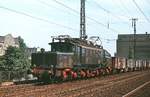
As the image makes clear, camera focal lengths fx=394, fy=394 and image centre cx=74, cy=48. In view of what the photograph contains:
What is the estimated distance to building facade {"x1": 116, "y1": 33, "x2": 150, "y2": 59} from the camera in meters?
139

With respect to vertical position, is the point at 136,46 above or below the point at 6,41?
below

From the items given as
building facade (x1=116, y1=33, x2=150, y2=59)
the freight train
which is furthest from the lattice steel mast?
building facade (x1=116, y1=33, x2=150, y2=59)

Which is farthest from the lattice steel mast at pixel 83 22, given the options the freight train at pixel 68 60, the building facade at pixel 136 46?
the building facade at pixel 136 46

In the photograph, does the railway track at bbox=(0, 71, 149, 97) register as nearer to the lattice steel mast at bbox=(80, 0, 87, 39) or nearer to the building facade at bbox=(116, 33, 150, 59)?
the lattice steel mast at bbox=(80, 0, 87, 39)

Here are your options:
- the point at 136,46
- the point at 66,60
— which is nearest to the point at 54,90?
the point at 66,60

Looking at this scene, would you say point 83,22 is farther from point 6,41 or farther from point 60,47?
point 6,41

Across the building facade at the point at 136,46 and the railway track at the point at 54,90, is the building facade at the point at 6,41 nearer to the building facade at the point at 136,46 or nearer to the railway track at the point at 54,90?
the building facade at the point at 136,46

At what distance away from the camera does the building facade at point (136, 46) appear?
13875 cm

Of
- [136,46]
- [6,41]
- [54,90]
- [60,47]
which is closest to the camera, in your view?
[54,90]

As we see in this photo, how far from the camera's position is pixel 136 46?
141 meters

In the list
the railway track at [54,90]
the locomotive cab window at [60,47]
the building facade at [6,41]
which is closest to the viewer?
the railway track at [54,90]

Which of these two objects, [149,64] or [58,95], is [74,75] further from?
[149,64]

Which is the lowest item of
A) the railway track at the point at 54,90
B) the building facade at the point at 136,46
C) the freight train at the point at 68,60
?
the railway track at the point at 54,90

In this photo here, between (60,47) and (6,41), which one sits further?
(6,41)
